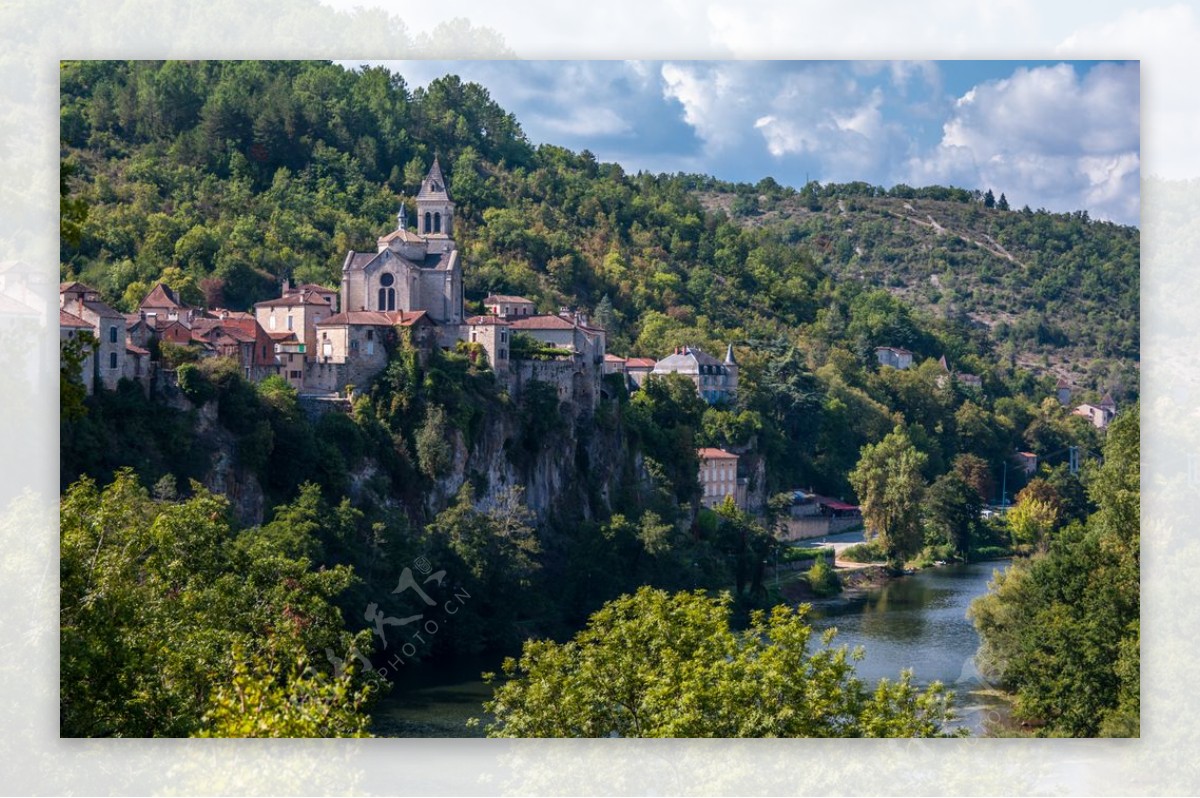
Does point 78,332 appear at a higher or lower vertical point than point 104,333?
lower

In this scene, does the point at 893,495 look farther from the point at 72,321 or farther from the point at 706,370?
the point at 72,321

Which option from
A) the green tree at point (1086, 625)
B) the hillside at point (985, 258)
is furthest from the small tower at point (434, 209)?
the green tree at point (1086, 625)

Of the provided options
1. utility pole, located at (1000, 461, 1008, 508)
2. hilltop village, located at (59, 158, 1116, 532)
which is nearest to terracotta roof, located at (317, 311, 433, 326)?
hilltop village, located at (59, 158, 1116, 532)

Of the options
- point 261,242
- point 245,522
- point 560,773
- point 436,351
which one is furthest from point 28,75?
point 261,242

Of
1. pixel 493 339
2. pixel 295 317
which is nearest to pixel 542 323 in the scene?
pixel 493 339

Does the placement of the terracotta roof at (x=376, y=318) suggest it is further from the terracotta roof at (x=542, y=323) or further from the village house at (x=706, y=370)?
the village house at (x=706, y=370)

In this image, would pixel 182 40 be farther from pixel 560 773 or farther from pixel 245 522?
pixel 560 773
